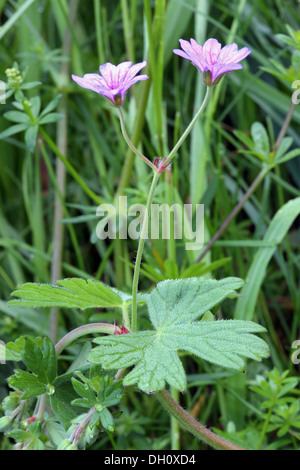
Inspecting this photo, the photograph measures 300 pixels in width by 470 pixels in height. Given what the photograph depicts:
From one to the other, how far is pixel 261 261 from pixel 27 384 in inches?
22.7

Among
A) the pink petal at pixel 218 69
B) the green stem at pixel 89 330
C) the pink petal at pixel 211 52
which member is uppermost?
the pink petal at pixel 211 52

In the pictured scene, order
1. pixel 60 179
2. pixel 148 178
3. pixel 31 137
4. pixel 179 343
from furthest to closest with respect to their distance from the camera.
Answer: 1. pixel 60 179
2. pixel 148 178
3. pixel 31 137
4. pixel 179 343

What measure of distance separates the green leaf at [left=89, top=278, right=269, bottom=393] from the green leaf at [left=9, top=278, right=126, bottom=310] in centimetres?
7

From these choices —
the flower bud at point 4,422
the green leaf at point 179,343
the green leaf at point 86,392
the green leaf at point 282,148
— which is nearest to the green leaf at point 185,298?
the green leaf at point 179,343

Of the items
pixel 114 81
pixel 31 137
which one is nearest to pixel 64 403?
pixel 114 81

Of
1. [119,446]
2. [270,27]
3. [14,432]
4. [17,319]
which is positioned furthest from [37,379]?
[270,27]

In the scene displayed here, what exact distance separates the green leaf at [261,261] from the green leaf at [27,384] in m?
0.47

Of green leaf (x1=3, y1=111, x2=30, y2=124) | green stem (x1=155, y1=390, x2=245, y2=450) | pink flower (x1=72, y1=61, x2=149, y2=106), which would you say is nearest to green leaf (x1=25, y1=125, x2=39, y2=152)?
green leaf (x1=3, y1=111, x2=30, y2=124)

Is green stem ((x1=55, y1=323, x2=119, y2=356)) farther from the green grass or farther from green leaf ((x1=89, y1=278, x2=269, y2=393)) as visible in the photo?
the green grass

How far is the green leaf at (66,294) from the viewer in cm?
66

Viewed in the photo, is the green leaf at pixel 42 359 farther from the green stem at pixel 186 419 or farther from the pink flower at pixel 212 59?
the pink flower at pixel 212 59

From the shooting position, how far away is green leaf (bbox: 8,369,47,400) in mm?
663

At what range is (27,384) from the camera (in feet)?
2.22

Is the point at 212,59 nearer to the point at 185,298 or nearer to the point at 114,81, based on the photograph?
the point at 114,81
